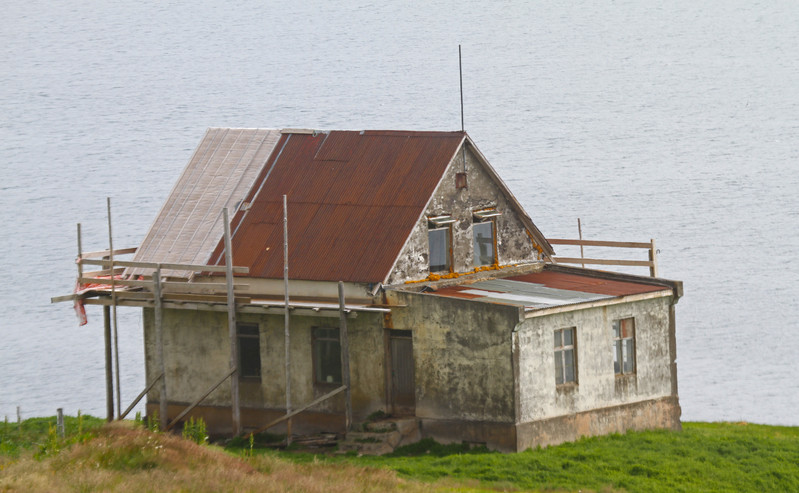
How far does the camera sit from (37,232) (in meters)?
82.9

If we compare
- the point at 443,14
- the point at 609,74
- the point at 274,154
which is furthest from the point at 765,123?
the point at 274,154

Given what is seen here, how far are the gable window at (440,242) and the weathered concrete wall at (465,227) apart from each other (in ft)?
0.45

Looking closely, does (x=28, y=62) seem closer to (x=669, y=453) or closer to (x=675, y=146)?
(x=675, y=146)

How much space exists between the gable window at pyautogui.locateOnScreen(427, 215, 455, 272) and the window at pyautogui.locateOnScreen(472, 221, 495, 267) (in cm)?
93

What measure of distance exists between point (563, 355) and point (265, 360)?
6975 mm

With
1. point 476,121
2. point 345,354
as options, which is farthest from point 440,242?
point 476,121

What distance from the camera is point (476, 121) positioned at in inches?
3839

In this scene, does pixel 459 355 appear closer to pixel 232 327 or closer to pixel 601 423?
pixel 601 423

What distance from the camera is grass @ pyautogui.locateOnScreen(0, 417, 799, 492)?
25125 millimetres

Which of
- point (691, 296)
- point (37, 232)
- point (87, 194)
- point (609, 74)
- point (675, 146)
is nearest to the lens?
point (691, 296)

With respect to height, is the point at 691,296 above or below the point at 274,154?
below

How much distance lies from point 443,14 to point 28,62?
33431mm

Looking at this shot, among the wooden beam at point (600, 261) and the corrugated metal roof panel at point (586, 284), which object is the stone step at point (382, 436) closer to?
the corrugated metal roof panel at point (586, 284)

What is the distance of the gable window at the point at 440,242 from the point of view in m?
35.2
